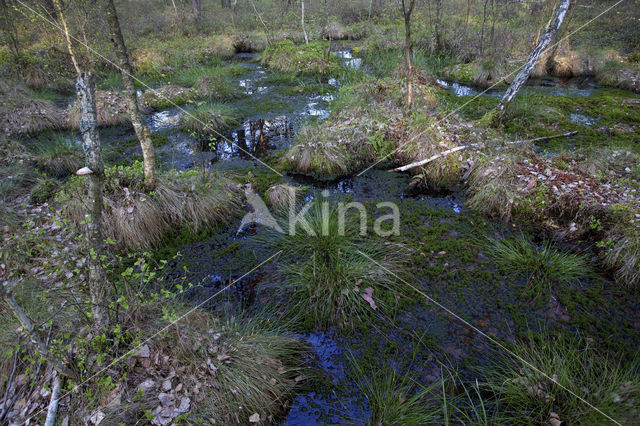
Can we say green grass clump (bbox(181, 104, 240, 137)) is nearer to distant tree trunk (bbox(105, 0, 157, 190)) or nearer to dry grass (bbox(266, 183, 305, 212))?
distant tree trunk (bbox(105, 0, 157, 190))

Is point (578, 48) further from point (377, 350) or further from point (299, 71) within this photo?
Answer: point (377, 350)

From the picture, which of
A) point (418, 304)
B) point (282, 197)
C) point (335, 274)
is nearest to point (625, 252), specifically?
point (418, 304)

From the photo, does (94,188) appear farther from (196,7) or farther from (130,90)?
(196,7)

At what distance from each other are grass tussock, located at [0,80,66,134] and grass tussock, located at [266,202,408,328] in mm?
7533

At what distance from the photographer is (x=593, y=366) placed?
2.98 meters

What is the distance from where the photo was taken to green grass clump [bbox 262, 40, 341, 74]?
12.0 metres

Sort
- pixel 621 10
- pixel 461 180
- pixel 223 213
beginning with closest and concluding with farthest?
pixel 223 213
pixel 461 180
pixel 621 10

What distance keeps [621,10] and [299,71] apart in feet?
58.1

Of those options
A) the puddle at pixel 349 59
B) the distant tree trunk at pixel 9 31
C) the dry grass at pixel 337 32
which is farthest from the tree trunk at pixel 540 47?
the distant tree trunk at pixel 9 31

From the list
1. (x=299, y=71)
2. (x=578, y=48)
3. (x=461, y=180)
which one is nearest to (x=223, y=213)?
(x=461, y=180)

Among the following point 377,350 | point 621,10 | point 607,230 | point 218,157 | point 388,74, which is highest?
point 621,10

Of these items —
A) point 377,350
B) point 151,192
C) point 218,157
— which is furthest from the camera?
point 218,157

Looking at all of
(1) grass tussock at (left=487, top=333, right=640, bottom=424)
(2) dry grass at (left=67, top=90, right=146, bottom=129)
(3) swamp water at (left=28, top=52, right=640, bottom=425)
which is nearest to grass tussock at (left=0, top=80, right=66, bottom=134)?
(2) dry grass at (left=67, top=90, right=146, bottom=129)

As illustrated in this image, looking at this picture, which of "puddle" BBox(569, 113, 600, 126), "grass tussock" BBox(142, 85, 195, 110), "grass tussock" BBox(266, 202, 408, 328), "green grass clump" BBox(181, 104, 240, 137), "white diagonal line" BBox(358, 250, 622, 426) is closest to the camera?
"white diagonal line" BBox(358, 250, 622, 426)
